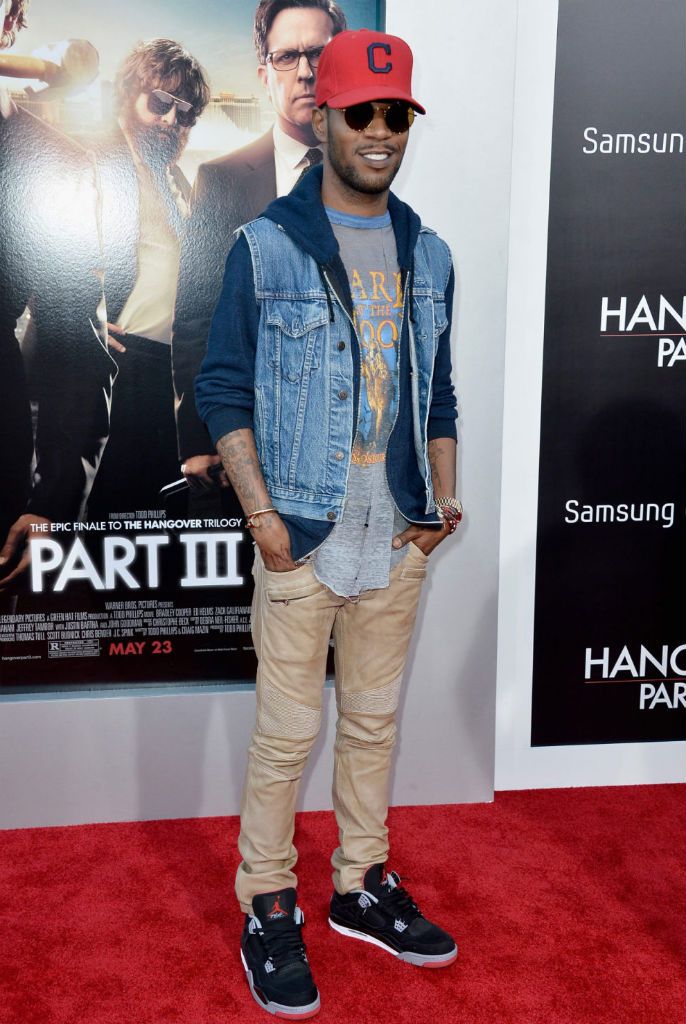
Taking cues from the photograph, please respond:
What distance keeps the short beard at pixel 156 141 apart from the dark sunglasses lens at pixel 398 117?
89 centimetres

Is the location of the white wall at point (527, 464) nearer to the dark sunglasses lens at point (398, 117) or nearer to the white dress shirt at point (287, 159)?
the white dress shirt at point (287, 159)

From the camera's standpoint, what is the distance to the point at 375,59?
6.15 feet

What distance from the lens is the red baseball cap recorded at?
6.11ft

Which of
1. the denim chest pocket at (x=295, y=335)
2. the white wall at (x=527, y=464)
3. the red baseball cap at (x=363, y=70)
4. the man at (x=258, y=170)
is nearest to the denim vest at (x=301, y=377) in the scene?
the denim chest pocket at (x=295, y=335)

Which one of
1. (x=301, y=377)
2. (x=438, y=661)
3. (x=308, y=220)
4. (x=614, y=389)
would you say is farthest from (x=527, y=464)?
(x=308, y=220)

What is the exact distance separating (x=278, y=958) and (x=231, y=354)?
4.35ft

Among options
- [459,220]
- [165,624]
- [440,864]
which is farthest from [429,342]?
[440,864]

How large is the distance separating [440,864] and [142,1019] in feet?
3.17

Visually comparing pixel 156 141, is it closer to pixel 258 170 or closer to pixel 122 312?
pixel 258 170

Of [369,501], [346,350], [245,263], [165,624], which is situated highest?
[245,263]

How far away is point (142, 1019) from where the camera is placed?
1969mm

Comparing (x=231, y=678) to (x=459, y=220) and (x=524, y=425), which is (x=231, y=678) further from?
(x=459, y=220)

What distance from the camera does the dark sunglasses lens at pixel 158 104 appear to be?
2.54 meters

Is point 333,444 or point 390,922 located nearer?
point 333,444
